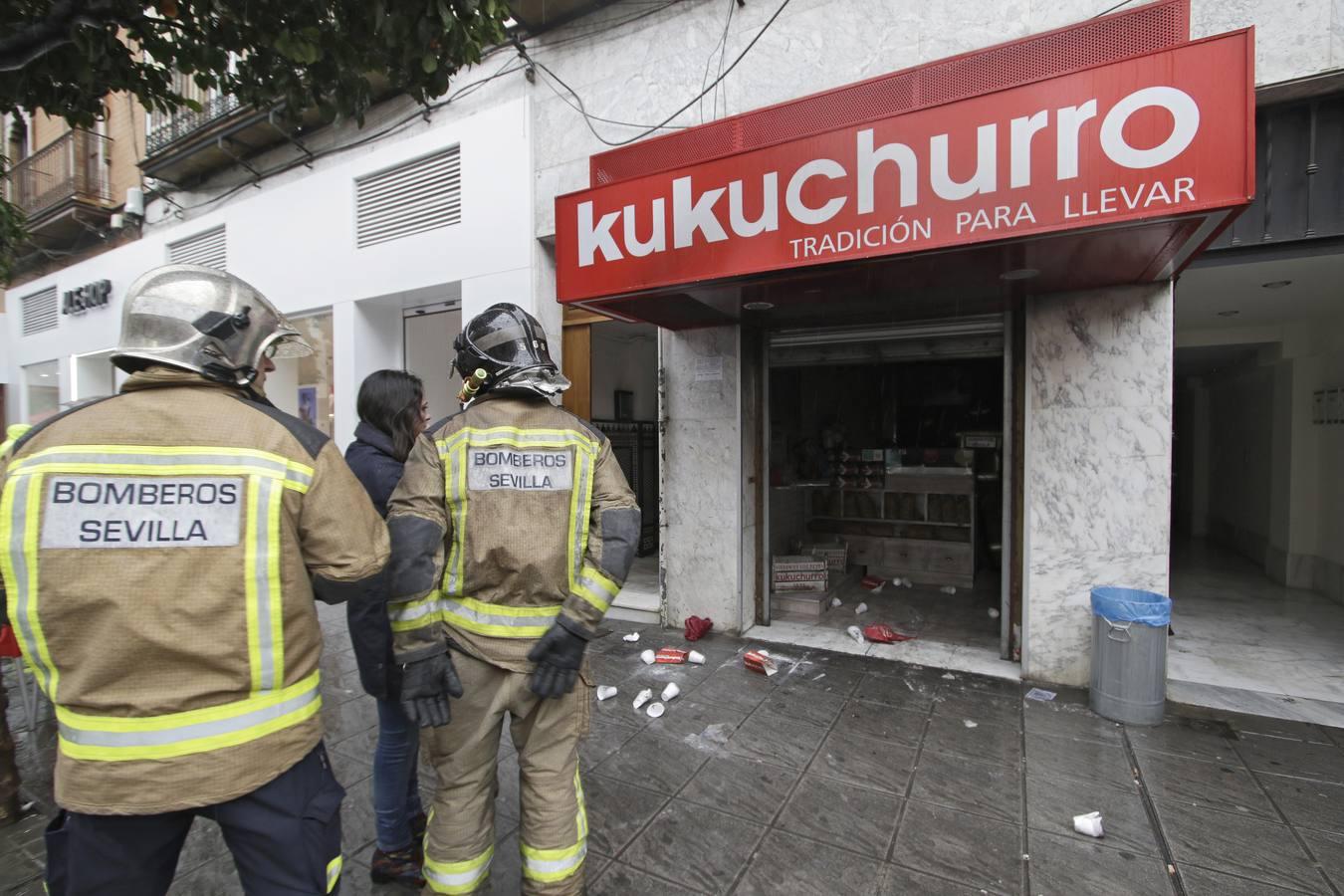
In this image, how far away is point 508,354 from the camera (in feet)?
6.91

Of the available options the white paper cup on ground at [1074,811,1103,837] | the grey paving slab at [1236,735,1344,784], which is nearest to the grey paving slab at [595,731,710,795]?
the white paper cup on ground at [1074,811,1103,837]

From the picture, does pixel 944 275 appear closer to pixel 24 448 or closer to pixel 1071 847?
pixel 1071 847

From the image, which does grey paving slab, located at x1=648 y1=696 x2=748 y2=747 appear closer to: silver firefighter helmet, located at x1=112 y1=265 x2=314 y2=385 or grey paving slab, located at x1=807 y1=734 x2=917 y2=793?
grey paving slab, located at x1=807 y1=734 x2=917 y2=793

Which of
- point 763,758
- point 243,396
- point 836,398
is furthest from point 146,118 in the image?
point 763,758

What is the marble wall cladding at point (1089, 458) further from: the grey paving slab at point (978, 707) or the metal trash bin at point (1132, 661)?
the grey paving slab at point (978, 707)

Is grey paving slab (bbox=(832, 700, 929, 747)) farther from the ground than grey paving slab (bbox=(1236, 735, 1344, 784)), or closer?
closer

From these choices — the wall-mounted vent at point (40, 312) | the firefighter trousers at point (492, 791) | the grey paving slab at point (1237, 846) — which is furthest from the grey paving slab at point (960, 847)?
the wall-mounted vent at point (40, 312)

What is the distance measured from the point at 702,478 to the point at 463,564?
3496 millimetres

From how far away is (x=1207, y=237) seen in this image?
309cm

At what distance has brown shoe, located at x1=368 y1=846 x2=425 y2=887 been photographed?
2.42 meters

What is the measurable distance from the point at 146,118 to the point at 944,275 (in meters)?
13.9

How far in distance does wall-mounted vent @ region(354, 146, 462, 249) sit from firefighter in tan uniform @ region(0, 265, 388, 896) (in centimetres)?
543

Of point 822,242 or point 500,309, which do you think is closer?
point 500,309

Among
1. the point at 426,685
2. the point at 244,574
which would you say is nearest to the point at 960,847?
the point at 426,685
